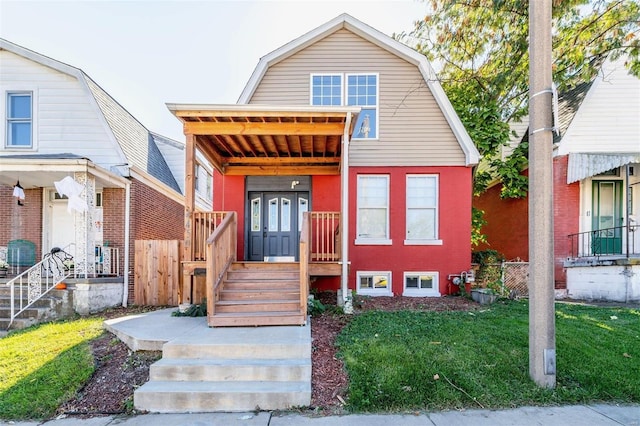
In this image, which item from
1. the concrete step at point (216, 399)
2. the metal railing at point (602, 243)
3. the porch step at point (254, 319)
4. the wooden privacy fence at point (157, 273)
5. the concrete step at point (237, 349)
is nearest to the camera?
the concrete step at point (216, 399)

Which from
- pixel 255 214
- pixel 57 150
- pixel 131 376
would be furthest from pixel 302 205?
pixel 57 150

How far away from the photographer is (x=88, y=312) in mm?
7688

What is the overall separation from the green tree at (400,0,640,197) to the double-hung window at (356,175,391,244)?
350 cm

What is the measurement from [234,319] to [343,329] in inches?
66.7

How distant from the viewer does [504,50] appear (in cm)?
930

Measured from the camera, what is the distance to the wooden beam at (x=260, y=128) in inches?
252

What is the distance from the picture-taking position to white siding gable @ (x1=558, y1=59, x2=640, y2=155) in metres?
9.91

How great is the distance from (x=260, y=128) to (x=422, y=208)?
4.87m

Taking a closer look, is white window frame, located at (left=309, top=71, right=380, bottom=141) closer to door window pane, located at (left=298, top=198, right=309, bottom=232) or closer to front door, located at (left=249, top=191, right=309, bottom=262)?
door window pane, located at (left=298, top=198, right=309, bottom=232)

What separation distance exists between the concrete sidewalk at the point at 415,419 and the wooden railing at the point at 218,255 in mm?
Result: 2011

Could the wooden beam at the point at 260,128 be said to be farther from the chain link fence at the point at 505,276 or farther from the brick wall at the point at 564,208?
the brick wall at the point at 564,208

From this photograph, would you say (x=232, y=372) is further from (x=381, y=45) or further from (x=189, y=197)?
(x=381, y=45)

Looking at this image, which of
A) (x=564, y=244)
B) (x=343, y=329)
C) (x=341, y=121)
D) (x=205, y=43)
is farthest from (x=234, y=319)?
(x=205, y=43)

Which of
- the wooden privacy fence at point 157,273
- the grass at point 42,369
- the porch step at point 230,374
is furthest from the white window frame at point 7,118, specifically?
the porch step at point 230,374
